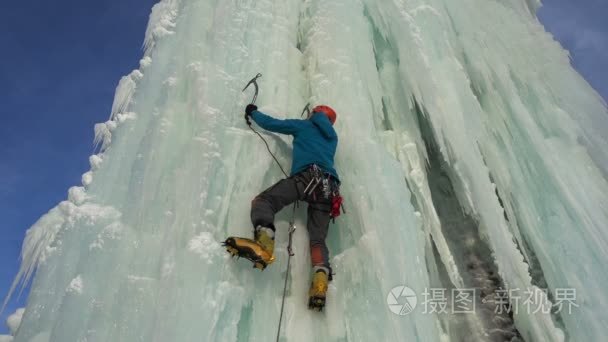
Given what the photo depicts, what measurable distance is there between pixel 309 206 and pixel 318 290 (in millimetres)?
610

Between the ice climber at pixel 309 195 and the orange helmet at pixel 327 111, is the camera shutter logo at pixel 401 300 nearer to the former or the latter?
the ice climber at pixel 309 195

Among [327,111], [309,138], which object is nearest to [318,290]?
[309,138]

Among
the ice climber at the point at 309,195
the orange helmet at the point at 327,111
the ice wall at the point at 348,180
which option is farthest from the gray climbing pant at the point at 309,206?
the orange helmet at the point at 327,111

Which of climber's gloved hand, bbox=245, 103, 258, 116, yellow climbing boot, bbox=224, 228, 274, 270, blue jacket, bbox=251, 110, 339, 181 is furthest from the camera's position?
climber's gloved hand, bbox=245, 103, 258, 116

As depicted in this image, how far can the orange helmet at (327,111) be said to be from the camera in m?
3.21

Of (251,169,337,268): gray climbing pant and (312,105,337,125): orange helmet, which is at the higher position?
(312,105,337,125): orange helmet

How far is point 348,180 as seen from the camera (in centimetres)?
306

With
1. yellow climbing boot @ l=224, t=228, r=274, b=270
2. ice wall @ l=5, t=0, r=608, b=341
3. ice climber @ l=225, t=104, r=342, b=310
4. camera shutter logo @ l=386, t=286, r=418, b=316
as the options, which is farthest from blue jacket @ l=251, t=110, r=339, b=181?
camera shutter logo @ l=386, t=286, r=418, b=316

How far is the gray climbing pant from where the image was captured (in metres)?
2.50

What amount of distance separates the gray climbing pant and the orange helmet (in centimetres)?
62

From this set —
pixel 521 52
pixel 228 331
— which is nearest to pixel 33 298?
pixel 228 331

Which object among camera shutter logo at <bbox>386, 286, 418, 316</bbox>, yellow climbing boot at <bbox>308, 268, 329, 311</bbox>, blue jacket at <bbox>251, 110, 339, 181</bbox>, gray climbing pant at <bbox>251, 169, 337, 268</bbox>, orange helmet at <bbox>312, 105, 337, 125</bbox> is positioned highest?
orange helmet at <bbox>312, 105, 337, 125</bbox>

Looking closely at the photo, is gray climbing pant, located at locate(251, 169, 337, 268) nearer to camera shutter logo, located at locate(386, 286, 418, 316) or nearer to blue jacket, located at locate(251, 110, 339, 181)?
blue jacket, located at locate(251, 110, 339, 181)

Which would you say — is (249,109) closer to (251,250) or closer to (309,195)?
(309,195)
